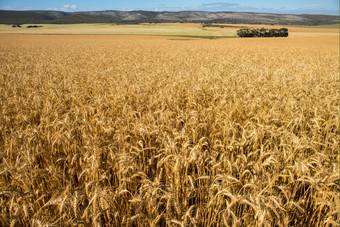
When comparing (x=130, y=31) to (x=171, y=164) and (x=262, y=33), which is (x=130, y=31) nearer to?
(x=262, y=33)

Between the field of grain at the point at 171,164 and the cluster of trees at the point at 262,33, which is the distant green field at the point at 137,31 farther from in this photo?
the field of grain at the point at 171,164

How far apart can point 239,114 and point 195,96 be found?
1.34 meters

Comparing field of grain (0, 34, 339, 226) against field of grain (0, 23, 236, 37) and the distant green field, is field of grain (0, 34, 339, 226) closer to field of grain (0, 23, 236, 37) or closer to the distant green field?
the distant green field

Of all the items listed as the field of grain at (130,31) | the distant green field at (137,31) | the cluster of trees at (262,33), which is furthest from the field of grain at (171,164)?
the field of grain at (130,31)

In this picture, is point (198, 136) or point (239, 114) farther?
point (239, 114)

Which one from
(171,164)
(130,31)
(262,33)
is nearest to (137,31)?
(130,31)

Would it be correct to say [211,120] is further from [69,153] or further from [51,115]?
[51,115]

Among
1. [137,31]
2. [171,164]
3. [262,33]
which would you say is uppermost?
[137,31]

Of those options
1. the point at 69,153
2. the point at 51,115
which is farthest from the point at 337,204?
the point at 51,115

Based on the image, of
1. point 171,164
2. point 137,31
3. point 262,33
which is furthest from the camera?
point 137,31

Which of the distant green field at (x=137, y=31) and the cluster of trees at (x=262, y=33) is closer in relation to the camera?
the cluster of trees at (x=262, y=33)

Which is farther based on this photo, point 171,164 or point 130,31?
point 130,31

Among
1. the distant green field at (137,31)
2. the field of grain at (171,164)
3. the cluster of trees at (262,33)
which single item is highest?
the distant green field at (137,31)

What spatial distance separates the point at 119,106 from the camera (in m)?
4.45
